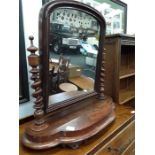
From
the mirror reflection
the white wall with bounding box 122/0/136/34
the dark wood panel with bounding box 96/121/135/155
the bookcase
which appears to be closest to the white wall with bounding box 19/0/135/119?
the mirror reflection

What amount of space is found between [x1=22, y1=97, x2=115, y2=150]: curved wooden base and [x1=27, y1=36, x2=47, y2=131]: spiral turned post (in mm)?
34

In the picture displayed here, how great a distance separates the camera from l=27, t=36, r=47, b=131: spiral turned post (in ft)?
2.58

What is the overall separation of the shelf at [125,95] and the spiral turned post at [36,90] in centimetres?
91

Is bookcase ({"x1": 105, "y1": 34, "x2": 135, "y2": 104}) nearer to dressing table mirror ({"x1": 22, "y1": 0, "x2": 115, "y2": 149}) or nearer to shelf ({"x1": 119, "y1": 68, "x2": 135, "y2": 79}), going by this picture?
shelf ({"x1": 119, "y1": 68, "x2": 135, "y2": 79})

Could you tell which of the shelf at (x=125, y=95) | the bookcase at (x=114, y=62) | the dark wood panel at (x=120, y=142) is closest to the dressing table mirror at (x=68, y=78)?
the dark wood panel at (x=120, y=142)

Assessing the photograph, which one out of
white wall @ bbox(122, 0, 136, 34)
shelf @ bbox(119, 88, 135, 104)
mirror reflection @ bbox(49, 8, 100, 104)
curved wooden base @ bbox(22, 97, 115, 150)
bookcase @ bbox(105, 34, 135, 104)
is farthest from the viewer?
white wall @ bbox(122, 0, 136, 34)

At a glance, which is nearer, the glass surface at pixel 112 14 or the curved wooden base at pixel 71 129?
the curved wooden base at pixel 71 129

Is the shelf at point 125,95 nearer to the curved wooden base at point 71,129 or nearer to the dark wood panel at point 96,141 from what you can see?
the dark wood panel at point 96,141

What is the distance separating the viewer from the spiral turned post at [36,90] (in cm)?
79

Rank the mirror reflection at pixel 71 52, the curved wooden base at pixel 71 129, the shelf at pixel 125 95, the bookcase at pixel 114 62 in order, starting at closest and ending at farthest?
the curved wooden base at pixel 71 129 → the mirror reflection at pixel 71 52 → the bookcase at pixel 114 62 → the shelf at pixel 125 95

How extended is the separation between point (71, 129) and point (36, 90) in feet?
0.77

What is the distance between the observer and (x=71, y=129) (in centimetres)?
83
